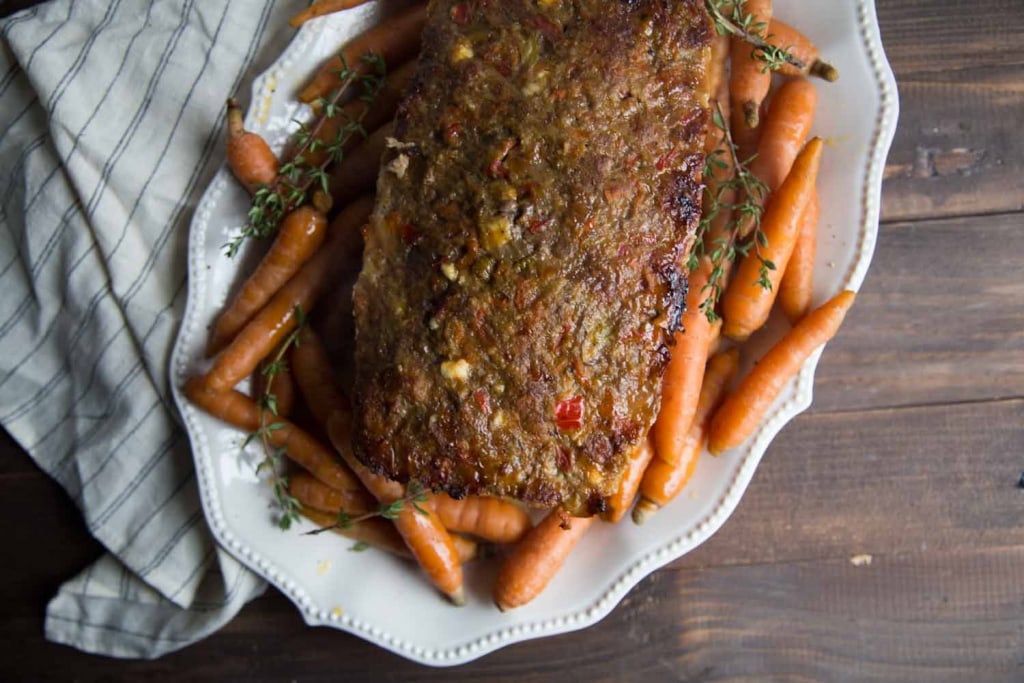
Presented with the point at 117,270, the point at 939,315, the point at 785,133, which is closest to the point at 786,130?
the point at 785,133

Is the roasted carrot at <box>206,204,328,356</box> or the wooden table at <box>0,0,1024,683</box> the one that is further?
the wooden table at <box>0,0,1024,683</box>

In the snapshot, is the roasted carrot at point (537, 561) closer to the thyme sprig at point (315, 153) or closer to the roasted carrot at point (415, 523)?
the roasted carrot at point (415, 523)

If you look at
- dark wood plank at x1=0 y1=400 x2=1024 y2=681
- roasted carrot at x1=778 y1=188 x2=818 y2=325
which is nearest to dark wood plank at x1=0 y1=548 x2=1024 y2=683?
dark wood plank at x1=0 y1=400 x2=1024 y2=681

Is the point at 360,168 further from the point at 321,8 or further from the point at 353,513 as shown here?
the point at 353,513

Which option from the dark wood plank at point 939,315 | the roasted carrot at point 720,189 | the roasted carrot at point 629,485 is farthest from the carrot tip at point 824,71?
the roasted carrot at point 629,485

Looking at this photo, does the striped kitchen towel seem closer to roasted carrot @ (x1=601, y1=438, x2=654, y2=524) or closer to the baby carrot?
the baby carrot

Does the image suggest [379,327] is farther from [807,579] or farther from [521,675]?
[807,579]

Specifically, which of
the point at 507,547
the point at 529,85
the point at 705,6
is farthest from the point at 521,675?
the point at 705,6
